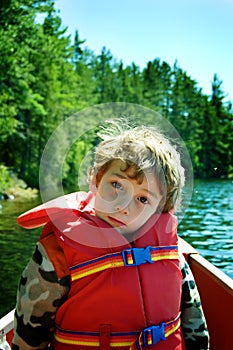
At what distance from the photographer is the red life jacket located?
1646 millimetres

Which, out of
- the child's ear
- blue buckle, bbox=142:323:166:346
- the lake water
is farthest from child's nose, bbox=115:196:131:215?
the lake water

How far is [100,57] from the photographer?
4756cm

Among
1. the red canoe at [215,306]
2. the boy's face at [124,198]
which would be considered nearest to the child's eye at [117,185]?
the boy's face at [124,198]

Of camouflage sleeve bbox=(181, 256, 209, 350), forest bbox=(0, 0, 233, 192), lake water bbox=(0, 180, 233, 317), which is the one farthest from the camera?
forest bbox=(0, 0, 233, 192)

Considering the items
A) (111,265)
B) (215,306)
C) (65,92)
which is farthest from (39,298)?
(65,92)

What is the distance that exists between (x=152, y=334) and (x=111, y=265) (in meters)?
0.26

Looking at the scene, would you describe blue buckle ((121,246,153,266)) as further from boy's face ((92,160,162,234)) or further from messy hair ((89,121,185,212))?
messy hair ((89,121,185,212))

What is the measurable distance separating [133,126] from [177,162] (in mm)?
247

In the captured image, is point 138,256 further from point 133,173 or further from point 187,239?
point 187,239

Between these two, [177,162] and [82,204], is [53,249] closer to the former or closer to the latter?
[82,204]

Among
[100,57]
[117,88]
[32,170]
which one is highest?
[100,57]

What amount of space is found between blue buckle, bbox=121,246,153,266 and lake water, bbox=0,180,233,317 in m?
2.79

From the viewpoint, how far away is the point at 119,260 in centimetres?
Result: 169

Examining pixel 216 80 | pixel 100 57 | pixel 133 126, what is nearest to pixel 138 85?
pixel 100 57
